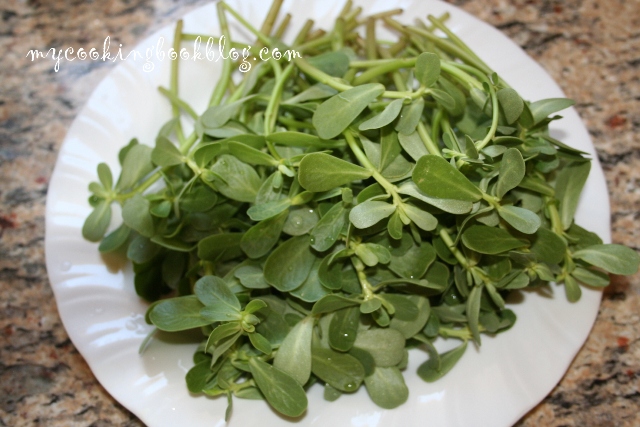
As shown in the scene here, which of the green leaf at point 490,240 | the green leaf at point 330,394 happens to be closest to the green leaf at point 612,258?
the green leaf at point 490,240

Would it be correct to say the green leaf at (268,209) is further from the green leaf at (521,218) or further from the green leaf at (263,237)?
the green leaf at (521,218)

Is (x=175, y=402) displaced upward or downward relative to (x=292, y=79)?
downward

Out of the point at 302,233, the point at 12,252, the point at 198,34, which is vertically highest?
the point at 198,34

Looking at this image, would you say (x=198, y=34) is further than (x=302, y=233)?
Yes

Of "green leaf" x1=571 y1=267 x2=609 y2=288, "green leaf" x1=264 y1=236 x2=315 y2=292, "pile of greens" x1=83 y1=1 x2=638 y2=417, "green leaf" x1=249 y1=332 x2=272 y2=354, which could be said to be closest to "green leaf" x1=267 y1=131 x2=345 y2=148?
"pile of greens" x1=83 y1=1 x2=638 y2=417

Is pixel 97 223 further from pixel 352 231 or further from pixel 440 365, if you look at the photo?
pixel 440 365

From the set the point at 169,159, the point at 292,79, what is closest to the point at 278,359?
the point at 169,159

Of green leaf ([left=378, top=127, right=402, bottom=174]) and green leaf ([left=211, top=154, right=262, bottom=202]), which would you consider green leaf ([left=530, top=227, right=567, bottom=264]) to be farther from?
green leaf ([left=211, top=154, right=262, bottom=202])

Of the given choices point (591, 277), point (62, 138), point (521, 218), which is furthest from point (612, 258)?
point (62, 138)

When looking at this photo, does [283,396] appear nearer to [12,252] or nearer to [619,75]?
[12,252]
